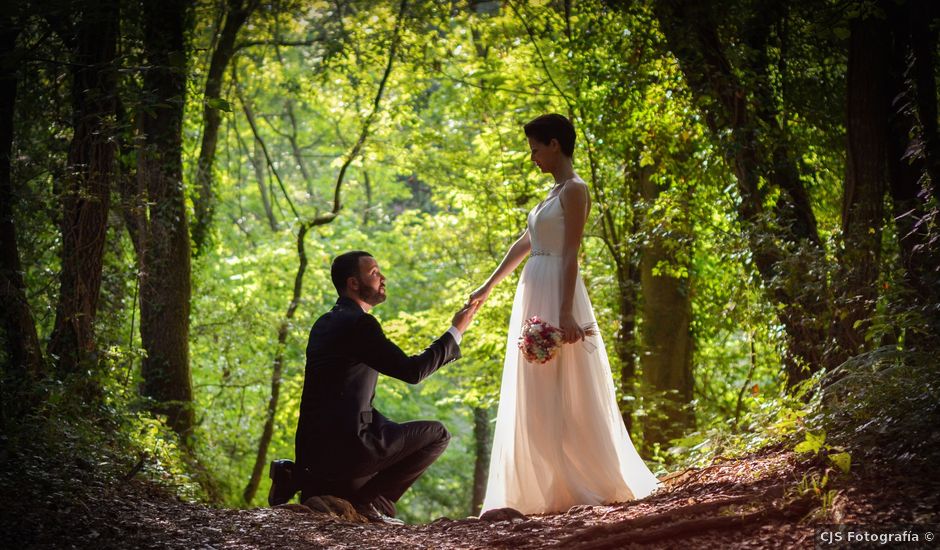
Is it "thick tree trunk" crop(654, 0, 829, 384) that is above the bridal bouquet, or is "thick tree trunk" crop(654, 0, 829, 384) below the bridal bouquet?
above

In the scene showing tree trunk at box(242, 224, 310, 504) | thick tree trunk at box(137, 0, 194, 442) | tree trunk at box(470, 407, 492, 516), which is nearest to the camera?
thick tree trunk at box(137, 0, 194, 442)

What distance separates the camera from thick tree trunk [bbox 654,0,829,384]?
6.22m

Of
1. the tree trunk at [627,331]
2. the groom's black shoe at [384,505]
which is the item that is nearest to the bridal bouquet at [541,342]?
the groom's black shoe at [384,505]

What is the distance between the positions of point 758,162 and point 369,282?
3174 mm

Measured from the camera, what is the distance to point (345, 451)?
213 inches

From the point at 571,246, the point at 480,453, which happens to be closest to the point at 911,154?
the point at 571,246

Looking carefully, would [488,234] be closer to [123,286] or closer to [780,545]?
[123,286]

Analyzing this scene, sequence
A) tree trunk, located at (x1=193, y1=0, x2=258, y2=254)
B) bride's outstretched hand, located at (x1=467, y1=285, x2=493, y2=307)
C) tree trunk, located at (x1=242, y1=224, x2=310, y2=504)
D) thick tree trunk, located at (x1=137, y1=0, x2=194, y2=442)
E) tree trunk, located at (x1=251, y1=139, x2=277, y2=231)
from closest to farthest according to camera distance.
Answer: bride's outstretched hand, located at (x1=467, y1=285, x2=493, y2=307) → thick tree trunk, located at (x1=137, y1=0, x2=194, y2=442) → tree trunk, located at (x1=193, y1=0, x2=258, y2=254) → tree trunk, located at (x1=242, y1=224, x2=310, y2=504) → tree trunk, located at (x1=251, y1=139, x2=277, y2=231)

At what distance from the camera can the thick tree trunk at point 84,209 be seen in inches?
241

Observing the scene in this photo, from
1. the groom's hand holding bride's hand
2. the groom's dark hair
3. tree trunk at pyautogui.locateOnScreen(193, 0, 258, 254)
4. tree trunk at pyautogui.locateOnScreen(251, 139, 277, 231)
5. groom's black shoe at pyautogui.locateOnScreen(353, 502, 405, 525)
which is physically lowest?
groom's black shoe at pyautogui.locateOnScreen(353, 502, 405, 525)

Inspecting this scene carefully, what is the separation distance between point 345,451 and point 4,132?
2952 mm

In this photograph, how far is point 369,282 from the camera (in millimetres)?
5727

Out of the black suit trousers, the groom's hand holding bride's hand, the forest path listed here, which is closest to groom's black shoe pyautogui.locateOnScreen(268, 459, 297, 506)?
the black suit trousers

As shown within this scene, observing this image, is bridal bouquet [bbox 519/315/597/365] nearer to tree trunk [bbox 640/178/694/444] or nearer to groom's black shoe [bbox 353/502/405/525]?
groom's black shoe [bbox 353/502/405/525]
